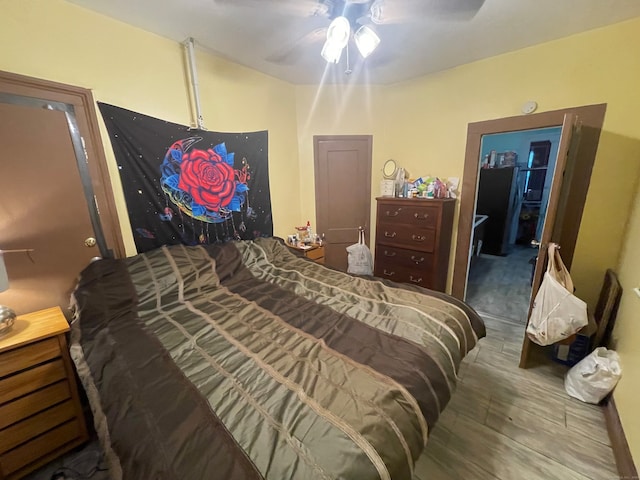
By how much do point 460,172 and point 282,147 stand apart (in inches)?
78.4

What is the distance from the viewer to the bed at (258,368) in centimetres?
80

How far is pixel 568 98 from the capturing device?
2094 mm

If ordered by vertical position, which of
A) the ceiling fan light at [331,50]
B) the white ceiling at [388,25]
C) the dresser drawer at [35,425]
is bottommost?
the dresser drawer at [35,425]

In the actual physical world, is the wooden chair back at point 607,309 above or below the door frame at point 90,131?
below

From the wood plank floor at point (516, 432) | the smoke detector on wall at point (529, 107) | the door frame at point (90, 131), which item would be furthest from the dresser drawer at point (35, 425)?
the smoke detector on wall at point (529, 107)

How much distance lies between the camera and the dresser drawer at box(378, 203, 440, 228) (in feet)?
8.57

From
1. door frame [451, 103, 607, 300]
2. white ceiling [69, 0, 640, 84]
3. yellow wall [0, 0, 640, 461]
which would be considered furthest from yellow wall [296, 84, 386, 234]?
door frame [451, 103, 607, 300]

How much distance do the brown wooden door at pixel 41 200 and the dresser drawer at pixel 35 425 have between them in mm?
616

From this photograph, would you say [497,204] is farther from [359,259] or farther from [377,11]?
[377,11]

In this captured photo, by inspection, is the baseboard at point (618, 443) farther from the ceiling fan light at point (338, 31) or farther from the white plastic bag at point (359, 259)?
the ceiling fan light at point (338, 31)

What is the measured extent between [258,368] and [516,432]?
159cm

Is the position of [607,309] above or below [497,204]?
below

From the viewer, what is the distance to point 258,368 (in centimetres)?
114

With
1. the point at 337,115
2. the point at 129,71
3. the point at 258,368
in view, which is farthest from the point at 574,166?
the point at 129,71
